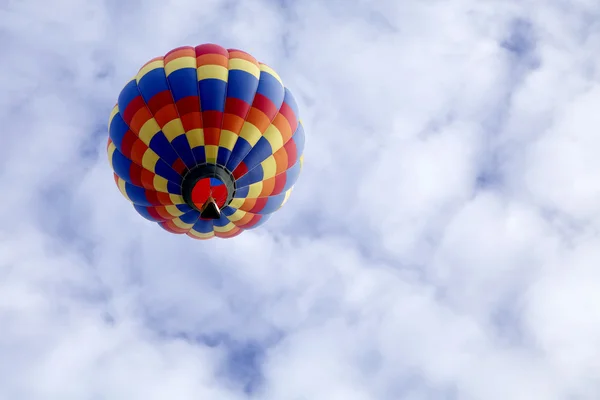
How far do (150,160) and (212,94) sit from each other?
2035 millimetres

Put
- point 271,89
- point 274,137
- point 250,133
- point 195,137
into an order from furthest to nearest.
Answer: point 271,89 < point 274,137 < point 250,133 < point 195,137

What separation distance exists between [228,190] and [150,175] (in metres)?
1.89

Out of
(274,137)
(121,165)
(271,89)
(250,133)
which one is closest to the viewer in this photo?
(250,133)

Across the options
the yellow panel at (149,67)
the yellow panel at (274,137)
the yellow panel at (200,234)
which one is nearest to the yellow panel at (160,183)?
the yellow panel at (200,234)

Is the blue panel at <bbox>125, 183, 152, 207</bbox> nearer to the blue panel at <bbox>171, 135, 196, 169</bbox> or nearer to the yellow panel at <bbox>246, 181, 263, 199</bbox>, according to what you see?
the blue panel at <bbox>171, 135, 196, 169</bbox>

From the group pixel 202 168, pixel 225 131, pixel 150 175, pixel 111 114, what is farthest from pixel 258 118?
pixel 111 114

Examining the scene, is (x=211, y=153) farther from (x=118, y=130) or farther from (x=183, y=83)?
(x=118, y=130)

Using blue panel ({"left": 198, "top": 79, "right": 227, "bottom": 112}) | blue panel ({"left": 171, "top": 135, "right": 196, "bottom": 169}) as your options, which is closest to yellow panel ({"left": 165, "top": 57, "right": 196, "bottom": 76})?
blue panel ({"left": 198, "top": 79, "right": 227, "bottom": 112})

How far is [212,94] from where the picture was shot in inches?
479

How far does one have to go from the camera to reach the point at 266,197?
13.7 meters

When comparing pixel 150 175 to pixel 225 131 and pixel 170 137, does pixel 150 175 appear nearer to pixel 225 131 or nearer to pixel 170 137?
pixel 170 137

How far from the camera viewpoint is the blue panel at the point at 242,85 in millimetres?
12336

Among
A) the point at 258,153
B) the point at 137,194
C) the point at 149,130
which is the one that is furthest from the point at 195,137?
the point at 137,194

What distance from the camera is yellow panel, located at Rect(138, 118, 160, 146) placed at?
12.2 meters
